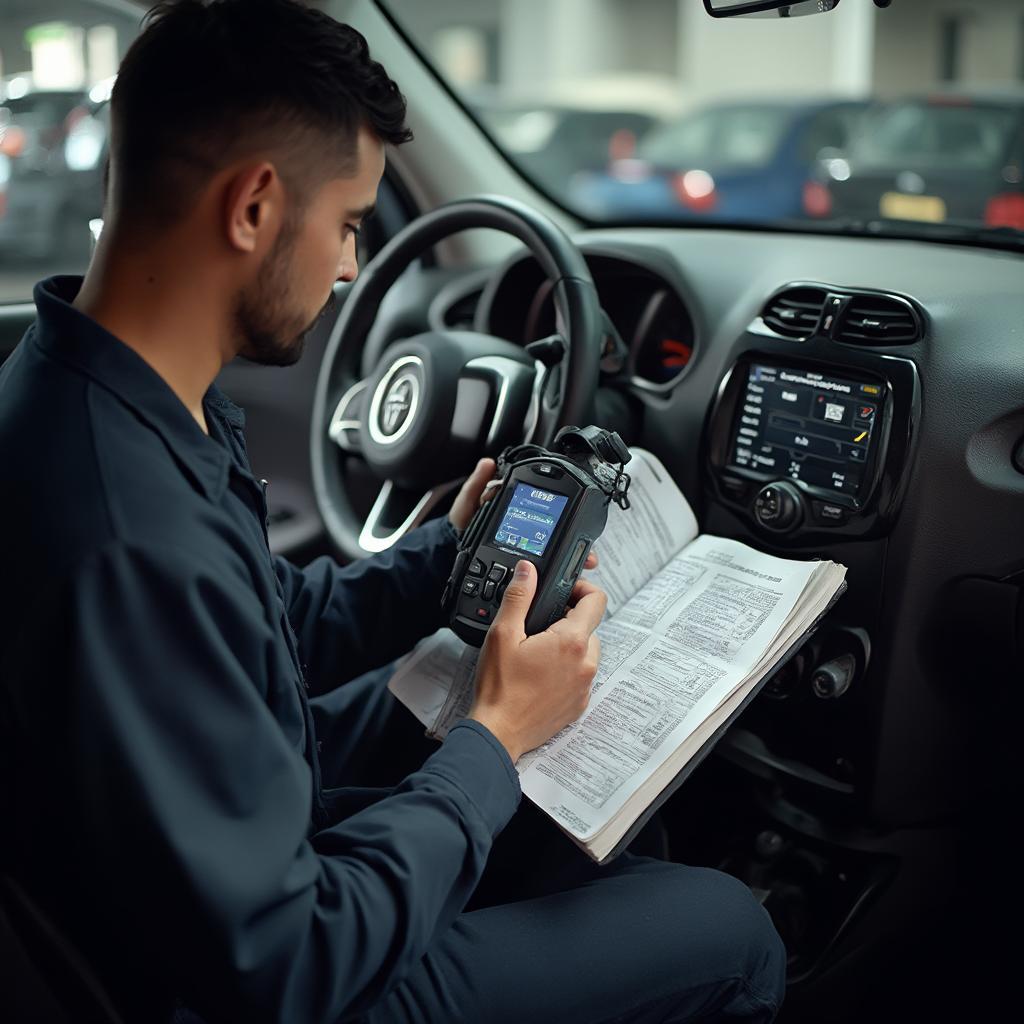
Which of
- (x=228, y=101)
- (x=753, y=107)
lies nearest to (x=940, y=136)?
(x=753, y=107)

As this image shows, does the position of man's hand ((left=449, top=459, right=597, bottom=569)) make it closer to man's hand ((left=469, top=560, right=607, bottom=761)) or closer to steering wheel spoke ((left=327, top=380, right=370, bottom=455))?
man's hand ((left=469, top=560, right=607, bottom=761))

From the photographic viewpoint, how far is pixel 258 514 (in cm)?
106

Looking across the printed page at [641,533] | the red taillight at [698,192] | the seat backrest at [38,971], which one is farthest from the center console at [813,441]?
the red taillight at [698,192]

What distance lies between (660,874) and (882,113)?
7364 millimetres

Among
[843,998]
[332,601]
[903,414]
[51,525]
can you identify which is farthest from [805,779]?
[51,525]

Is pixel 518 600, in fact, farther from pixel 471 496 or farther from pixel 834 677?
pixel 834 677

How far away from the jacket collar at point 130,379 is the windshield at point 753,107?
83 centimetres

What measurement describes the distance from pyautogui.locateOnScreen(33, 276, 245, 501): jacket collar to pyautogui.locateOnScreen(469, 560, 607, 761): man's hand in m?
0.31

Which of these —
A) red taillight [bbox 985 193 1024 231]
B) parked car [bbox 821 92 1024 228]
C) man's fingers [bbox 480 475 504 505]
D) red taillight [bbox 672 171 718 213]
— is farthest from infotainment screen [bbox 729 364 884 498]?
red taillight [bbox 672 171 718 213]

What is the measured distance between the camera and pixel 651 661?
51.3 inches

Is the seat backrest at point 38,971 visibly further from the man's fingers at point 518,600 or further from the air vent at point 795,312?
the air vent at point 795,312

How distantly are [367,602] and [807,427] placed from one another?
24.5 inches

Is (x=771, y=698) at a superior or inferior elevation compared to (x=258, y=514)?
inferior

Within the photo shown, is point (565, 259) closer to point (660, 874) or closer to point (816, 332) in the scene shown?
point (816, 332)
